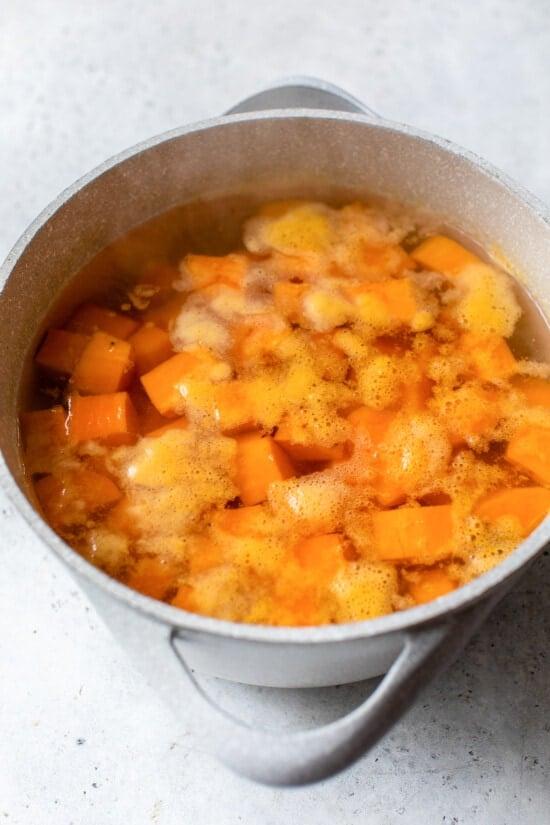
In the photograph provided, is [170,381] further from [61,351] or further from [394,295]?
[394,295]

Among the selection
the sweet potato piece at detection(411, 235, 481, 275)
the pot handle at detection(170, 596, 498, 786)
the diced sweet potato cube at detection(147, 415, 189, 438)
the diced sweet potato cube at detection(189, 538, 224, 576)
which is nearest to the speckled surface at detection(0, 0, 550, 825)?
the pot handle at detection(170, 596, 498, 786)

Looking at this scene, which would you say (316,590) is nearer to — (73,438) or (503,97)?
(73,438)

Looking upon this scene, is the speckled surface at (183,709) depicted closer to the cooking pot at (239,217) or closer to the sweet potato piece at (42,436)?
the cooking pot at (239,217)

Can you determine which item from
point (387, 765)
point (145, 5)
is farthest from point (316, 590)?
point (145, 5)

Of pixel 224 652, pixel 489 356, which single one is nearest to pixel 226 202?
pixel 489 356

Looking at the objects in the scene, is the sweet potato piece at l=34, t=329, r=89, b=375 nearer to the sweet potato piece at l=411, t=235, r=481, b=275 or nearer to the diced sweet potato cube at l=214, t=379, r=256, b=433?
the diced sweet potato cube at l=214, t=379, r=256, b=433

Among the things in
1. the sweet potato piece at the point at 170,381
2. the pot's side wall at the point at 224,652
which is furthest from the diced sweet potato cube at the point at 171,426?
the pot's side wall at the point at 224,652
